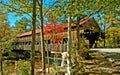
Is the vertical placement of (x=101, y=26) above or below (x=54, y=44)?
above

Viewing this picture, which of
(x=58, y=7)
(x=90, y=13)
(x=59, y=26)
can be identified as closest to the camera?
(x=58, y=7)

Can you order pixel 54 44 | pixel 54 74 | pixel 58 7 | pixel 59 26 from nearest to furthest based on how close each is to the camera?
1. pixel 58 7
2. pixel 54 74
3. pixel 59 26
4. pixel 54 44

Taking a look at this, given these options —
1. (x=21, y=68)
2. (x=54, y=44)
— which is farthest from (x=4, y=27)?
(x=21, y=68)

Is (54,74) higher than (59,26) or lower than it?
lower

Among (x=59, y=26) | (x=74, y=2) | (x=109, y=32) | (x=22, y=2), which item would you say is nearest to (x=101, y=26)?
(x=109, y=32)

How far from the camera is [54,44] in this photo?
1281 inches

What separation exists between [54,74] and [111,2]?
4744mm

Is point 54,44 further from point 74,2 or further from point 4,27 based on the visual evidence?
point 74,2

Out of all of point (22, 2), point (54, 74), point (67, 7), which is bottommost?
point (54, 74)

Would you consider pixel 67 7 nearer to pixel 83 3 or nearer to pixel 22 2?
pixel 83 3

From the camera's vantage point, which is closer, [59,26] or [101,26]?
[59,26]

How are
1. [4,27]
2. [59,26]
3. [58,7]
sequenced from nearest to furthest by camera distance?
1. [58,7]
2. [59,26]
3. [4,27]

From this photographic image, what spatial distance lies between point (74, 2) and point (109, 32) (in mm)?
31950

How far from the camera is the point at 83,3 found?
9.49m
